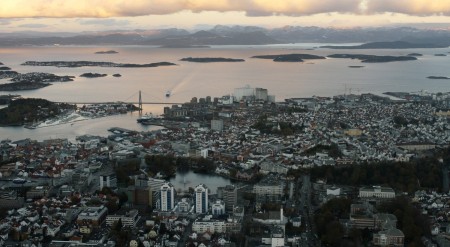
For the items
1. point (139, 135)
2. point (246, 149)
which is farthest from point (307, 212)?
point (139, 135)

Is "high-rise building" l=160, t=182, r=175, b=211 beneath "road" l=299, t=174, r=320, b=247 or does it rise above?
above

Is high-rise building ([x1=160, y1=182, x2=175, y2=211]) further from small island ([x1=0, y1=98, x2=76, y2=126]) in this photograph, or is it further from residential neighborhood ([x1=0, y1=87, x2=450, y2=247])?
small island ([x1=0, y1=98, x2=76, y2=126])

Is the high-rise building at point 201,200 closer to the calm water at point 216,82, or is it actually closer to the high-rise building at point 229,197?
the high-rise building at point 229,197

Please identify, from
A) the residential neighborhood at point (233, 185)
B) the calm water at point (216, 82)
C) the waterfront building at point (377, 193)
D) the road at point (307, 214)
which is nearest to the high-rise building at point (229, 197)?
the residential neighborhood at point (233, 185)

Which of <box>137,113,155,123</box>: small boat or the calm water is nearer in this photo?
<box>137,113,155,123</box>: small boat

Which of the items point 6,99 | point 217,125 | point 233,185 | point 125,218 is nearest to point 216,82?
point 6,99

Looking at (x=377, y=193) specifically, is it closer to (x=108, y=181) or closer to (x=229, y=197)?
(x=229, y=197)

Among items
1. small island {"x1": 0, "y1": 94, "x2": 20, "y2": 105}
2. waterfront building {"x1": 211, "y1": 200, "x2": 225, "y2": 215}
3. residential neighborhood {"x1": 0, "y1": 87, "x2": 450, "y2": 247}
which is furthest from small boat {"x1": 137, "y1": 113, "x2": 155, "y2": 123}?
waterfront building {"x1": 211, "y1": 200, "x2": 225, "y2": 215}
